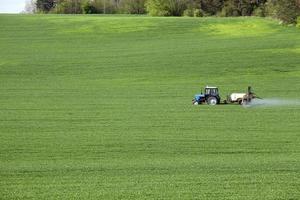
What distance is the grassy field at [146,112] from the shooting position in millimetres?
14469

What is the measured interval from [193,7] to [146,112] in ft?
179

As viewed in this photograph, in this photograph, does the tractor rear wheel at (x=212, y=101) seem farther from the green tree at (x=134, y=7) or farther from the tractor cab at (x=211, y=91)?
the green tree at (x=134, y=7)

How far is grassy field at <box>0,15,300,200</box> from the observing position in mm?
14469

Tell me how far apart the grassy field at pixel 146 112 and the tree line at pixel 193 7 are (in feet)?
6.14

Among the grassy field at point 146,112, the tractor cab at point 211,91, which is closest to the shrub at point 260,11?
the grassy field at point 146,112

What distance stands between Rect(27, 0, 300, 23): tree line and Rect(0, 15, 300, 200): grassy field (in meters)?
1.87

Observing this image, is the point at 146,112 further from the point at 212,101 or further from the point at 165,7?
the point at 165,7

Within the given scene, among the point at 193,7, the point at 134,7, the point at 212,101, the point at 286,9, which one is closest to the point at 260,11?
the point at 193,7

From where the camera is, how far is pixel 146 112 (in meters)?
27.6

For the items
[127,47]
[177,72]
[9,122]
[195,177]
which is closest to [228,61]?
[177,72]

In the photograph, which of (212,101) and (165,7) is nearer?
(212,101)

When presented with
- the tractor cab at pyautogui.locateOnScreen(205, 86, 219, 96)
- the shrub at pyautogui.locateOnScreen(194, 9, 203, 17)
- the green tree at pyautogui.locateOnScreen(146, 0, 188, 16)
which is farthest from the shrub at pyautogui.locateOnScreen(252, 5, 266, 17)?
the tractor cab at pyautogui.locateOnScreen(205, 86, 219, 96)

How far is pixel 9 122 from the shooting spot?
24.9m

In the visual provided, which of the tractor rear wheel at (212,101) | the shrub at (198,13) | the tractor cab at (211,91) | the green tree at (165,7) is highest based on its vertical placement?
the green tree at (165,7)
